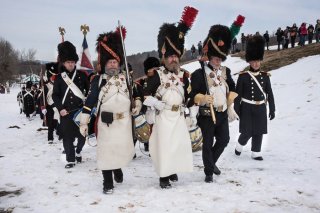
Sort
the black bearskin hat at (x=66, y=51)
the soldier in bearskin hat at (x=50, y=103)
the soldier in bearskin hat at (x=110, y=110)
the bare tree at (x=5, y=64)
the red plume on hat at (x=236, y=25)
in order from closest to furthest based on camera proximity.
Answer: the soldier in bearskin hat at (x=110, y=110) < the red plume on hat at (x=236, y=25) < the black bearskin hat at (x=66, y=51) < the soldier in bearskin hat at (x=50, y=103) < the bare tree at (x=5, y=64)

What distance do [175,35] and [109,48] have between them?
1.09 meters

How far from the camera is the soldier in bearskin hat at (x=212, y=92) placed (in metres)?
5.48

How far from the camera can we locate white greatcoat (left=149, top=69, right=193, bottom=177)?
5.18 metres

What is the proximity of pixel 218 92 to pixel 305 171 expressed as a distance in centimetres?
223

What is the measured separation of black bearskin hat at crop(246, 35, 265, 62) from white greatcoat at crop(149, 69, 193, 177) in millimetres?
2363

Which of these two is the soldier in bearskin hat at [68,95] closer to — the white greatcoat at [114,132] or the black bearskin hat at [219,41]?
the white greatcoat at [114,132]

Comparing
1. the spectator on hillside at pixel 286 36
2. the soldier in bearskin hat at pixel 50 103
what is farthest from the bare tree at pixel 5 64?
the soldier in bearskin hat at pixel 50 103

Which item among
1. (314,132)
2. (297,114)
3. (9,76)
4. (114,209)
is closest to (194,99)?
(114,209)

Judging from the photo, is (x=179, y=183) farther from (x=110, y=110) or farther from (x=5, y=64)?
(x=5, y=64)

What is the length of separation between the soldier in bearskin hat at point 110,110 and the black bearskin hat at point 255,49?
3.00 meters

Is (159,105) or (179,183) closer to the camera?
(159,105)

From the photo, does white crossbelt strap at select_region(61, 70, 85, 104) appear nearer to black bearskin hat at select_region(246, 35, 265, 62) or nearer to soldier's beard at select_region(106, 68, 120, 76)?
soldier's beard at select_region(106, 68, 120, 76)

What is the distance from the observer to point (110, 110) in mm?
5219

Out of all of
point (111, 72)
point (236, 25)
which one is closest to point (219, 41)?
point (236, 25)
